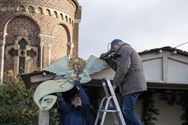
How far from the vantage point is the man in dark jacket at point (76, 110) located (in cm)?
880

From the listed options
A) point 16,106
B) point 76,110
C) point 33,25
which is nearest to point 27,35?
Result: point 33,25

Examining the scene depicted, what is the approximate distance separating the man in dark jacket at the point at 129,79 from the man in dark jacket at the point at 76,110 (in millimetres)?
779

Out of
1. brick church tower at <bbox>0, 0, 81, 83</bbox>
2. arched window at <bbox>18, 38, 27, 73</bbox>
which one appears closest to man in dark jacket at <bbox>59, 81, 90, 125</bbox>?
brick church tower at <bbox>0, 0, 81, 83</bbox>

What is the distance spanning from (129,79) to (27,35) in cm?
2379

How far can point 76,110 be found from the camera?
29.2ft

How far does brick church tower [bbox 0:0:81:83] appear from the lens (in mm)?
31391

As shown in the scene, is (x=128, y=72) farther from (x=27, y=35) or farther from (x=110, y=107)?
(x=27, y=35)

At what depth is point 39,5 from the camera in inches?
1262

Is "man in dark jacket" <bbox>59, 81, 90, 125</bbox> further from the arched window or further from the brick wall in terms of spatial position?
the arched window

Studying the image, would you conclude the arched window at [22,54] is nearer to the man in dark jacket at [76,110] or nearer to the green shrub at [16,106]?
the green shrub at [16,106]

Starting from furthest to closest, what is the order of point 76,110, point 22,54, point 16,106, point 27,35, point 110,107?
point 27,35, point 22,54, point 16,106, point 76,110, point 110,107

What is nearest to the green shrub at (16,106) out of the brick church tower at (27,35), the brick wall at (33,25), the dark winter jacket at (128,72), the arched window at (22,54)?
the arched window at (22,54)

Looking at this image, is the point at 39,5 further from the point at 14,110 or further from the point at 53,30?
the point at 14,110

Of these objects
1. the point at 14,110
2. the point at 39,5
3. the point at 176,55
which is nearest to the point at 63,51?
the point at 39,5
